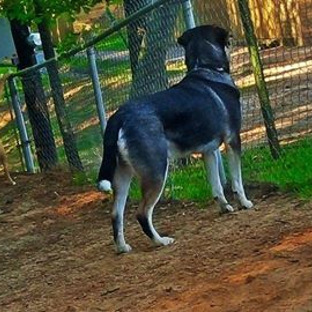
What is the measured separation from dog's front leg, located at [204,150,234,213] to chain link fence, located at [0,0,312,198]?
0.49 m

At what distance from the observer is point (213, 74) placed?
24.2 feet

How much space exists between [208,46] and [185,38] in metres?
0.23

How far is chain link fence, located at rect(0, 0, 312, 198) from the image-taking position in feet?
26.8

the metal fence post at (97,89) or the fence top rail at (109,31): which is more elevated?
the fence top rail at (109,31)

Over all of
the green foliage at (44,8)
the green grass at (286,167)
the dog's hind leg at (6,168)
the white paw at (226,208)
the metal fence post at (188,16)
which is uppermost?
the green foliage at (44,8)

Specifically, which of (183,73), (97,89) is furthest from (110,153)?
(97,89)

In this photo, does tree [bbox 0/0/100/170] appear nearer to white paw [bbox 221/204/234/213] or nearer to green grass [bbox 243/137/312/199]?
green grass [bbox 243/137/312/199]

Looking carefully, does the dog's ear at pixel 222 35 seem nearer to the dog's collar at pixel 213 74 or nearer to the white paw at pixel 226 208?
the dog's collar at pixel 213 74

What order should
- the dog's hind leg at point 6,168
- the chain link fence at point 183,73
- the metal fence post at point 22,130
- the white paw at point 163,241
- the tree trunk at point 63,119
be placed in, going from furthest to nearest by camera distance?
the metal fence post at point 22,130 < the dog's hind leg at point 6,168 < the tree trunk at point 63,119 < the chain link fence at point 183,73 < the white paw at point 163,241

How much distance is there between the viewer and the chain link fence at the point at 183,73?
816cm

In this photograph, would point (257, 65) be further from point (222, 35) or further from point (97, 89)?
point (97, 89)

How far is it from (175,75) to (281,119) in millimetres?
2272

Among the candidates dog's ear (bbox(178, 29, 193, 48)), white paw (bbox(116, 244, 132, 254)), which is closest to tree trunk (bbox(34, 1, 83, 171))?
dog's ear (bbox(178, 29, 193, 48))

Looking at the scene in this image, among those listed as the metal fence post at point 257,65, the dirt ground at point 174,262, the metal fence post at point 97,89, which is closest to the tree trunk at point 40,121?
the metal fence post at point 97,89
